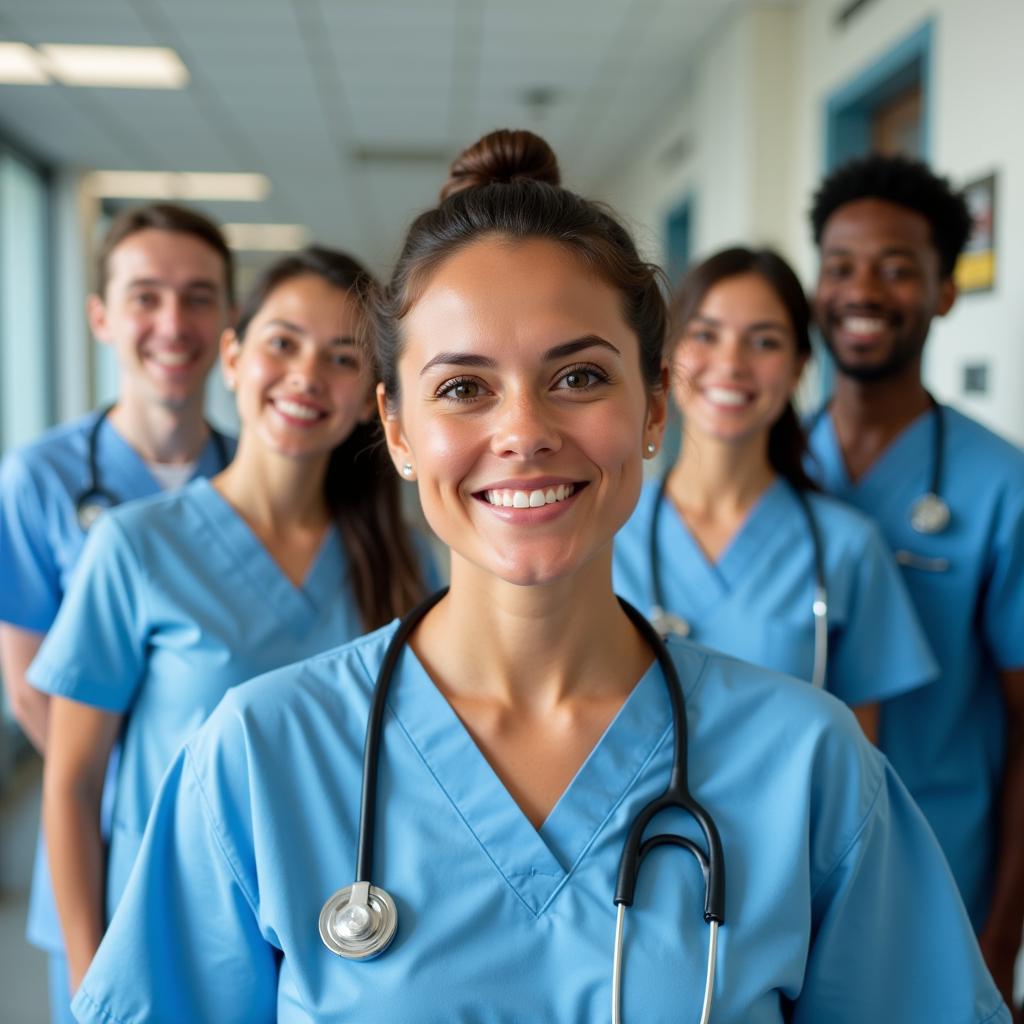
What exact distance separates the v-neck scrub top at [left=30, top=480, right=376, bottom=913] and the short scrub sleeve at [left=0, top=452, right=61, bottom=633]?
15.7 inches

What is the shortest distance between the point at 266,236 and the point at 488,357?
8.74 m

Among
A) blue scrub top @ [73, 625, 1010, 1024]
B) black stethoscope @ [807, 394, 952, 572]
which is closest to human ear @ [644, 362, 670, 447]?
blue scrub top @ [73, 625, 1010, 1024]

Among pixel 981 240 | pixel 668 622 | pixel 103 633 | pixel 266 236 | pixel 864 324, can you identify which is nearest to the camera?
pixel 103 633

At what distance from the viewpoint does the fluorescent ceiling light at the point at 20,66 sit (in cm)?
438

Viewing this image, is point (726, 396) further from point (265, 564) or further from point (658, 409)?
point (265, 564)

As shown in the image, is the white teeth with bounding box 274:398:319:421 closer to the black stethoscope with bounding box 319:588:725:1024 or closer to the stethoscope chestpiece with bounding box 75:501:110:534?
the stethoscope chestpiece with bounding box 75:501:110:534

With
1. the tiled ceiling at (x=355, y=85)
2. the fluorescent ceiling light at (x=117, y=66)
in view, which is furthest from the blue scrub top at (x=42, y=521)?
the fluorescent ceiling light at (x=117, y=66)

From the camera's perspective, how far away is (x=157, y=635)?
1487 mm

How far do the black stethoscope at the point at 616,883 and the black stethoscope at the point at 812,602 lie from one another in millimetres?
504

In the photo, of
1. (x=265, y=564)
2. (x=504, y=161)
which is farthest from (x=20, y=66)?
(x=504, y=161)

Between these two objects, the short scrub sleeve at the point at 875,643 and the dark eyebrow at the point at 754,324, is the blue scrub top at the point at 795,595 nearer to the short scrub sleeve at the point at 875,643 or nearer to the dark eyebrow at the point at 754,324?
the short scrub sleeve at the point at 875,643

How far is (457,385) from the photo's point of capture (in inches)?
39.6

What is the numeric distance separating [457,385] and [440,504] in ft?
0.36

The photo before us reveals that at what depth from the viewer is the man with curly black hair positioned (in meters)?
1.70
